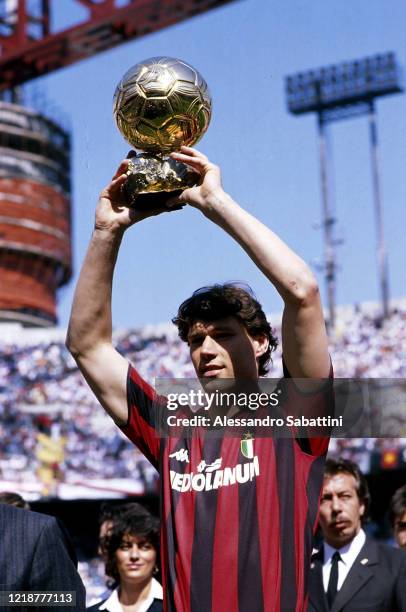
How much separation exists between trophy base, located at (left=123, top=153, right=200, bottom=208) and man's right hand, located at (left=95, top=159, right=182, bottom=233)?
0.12 ft

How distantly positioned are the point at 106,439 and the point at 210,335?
60.4ft

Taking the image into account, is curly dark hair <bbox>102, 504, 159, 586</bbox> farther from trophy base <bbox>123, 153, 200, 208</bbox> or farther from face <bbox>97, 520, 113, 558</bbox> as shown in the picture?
trophy base <bbox>123, 153, 200, 208</bbox>

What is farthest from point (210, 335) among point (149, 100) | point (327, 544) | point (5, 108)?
point (5, 108)

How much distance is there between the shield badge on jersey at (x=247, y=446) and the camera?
243 cm

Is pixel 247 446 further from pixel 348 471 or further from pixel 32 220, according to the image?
pixel 32 220

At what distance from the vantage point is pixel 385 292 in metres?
26.1

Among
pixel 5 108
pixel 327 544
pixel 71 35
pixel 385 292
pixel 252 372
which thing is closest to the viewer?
pixel 252 372

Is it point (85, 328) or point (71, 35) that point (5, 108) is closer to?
point (71, 35)

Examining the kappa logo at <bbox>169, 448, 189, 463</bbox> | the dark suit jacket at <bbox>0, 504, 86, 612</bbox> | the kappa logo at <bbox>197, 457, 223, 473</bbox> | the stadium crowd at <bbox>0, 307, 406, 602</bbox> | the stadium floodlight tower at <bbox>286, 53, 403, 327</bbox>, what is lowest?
the dark suit jacket at <bbox>0, 504, 86, 612</bbox>

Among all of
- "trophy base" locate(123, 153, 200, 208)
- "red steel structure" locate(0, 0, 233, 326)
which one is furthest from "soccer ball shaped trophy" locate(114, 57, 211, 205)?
"red steel structure" locate(0, 0, 233, 326)

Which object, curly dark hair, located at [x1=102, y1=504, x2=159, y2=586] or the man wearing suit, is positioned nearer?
the man wearing suit

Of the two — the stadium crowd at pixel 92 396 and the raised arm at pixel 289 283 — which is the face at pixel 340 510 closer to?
the raised arm at pixel 289 283

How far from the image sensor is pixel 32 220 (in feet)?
147

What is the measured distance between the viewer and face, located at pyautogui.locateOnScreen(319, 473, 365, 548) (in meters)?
4.08
